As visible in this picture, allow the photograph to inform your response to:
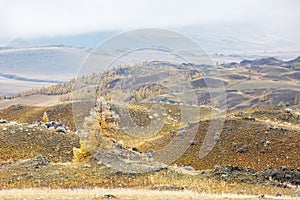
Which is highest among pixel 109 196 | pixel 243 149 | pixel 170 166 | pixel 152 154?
pixel 109 196

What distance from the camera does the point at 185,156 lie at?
54.4m

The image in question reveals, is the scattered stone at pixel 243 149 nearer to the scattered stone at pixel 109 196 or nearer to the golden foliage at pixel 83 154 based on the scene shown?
the golden foliage at pixel 83 154

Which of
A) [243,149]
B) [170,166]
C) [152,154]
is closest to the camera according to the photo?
[170,166]

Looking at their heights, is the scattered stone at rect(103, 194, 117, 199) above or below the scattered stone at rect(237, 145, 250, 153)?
above

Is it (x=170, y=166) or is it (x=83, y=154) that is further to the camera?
(x=83, y=154)

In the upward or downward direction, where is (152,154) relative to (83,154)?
downward

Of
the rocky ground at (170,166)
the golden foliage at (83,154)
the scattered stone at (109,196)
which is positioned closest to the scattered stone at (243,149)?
the rocky ground at (170,166)

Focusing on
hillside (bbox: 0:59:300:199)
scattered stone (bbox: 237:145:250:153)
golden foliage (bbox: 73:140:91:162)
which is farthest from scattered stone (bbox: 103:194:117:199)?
scattered stone (bbox: 237:145:250:153)

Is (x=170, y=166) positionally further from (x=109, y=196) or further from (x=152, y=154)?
(x=152, y=154)

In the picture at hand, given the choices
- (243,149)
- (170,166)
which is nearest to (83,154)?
(170,166)

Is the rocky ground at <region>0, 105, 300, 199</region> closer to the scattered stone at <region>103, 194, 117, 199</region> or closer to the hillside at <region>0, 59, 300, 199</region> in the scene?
the hillside at <region>0, 59, 300, 199</region>

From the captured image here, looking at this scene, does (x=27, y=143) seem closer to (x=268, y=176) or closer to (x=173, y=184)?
(x=173, y=184)

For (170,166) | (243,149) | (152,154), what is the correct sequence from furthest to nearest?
1. (243,149)
2. (152,154)
3. (170,166)

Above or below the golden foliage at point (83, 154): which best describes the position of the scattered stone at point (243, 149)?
below
